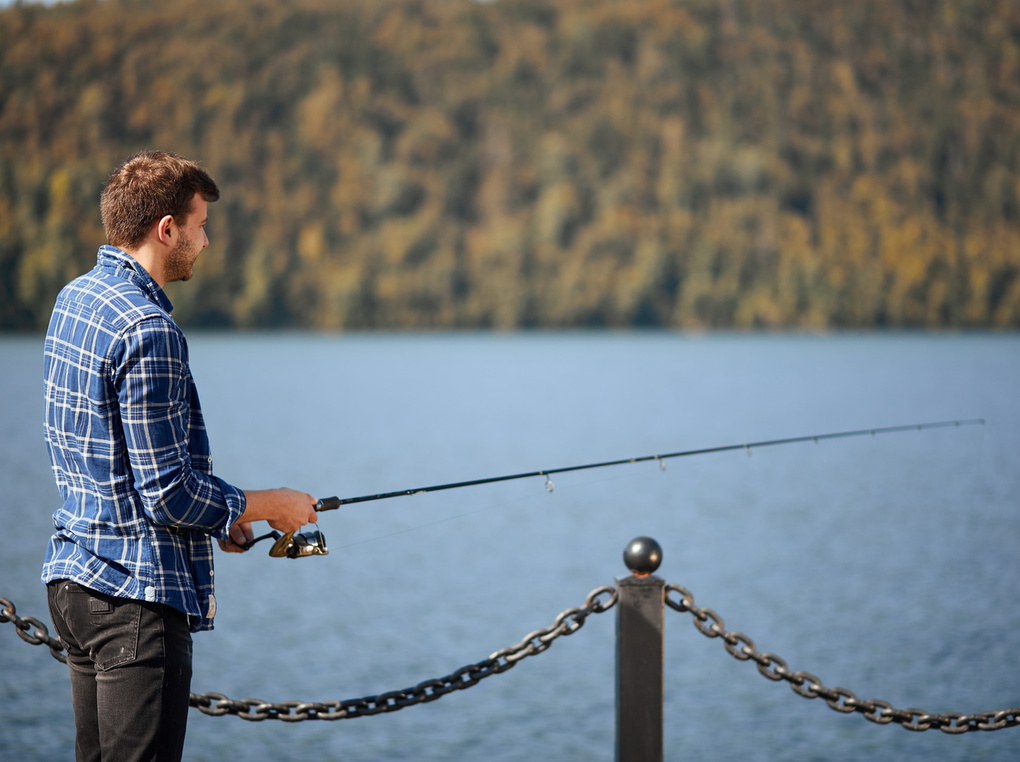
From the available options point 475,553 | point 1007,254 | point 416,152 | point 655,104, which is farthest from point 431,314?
point 475,553

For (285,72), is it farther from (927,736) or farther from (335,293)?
(927,736)

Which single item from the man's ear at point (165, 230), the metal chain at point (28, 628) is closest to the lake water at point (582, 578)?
the metal chain at point (28, 628)

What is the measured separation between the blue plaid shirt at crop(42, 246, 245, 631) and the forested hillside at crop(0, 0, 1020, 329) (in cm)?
9525

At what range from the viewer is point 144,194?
2.61 metres

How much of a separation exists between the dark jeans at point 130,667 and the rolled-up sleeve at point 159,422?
0.23 m

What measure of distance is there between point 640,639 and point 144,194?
1.90 meters

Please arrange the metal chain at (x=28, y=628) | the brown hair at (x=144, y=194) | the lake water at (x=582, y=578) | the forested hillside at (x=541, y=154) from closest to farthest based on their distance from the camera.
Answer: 1. the brown hair at (x=144, y=194)
2. the metal chain at (x=28, y=628)
3. the lake water at (x=582, y=578)
4. the forested hillside at (x=541, y=154)

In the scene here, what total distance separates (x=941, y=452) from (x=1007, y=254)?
93.1 meters

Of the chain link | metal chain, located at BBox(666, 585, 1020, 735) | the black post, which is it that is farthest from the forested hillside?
the black post

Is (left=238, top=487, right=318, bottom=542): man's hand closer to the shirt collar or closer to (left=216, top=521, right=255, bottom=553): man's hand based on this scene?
(left=216, top=521, right=255, bottom=553): man's hand

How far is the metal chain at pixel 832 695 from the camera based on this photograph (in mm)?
3711

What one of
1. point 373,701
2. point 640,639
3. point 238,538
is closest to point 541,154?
point 373,701

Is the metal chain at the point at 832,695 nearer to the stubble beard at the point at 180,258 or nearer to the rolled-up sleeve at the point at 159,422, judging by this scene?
the rolled-up sleeve at the point at 159,422

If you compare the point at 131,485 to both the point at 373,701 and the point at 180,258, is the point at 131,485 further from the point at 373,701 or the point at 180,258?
the point at 373,701
